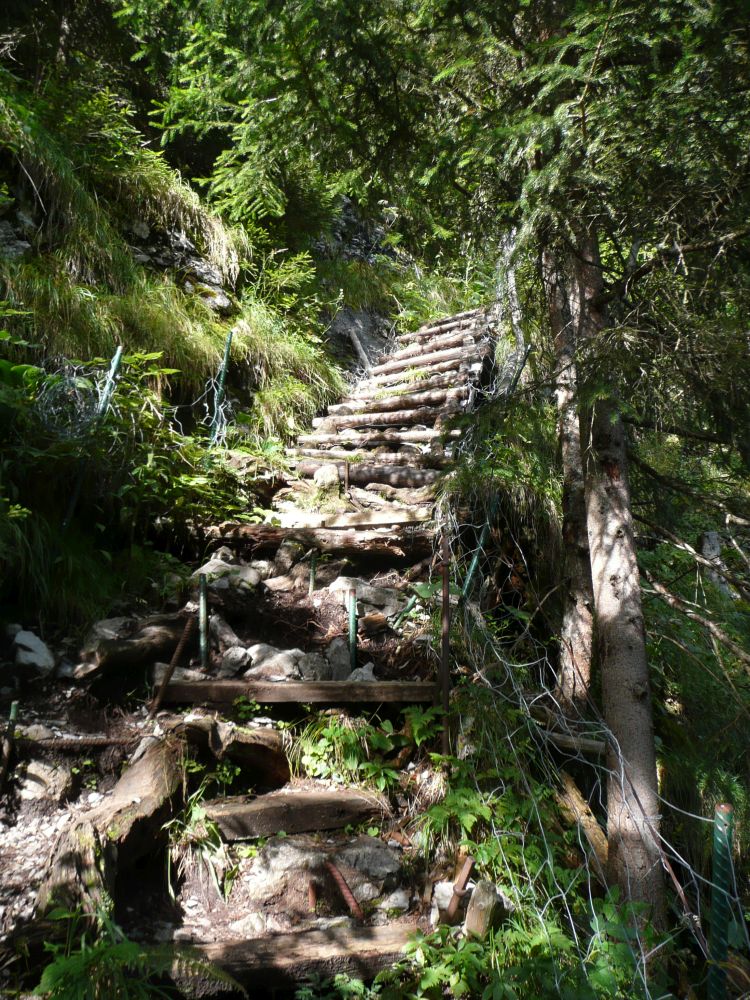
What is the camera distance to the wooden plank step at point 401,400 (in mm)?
6953

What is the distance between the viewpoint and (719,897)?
8.18ft

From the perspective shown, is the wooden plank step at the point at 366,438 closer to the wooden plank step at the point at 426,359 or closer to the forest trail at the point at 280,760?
the forest trail at the point at 280,760

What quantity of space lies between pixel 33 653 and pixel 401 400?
4774mm

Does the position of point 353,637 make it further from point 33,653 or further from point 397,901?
point 33,653

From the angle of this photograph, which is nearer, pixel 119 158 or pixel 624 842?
pixel 624 842

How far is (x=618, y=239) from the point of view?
3418 mm

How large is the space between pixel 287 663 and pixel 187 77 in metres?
5.80

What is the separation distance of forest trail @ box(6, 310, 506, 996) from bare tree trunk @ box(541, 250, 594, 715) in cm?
83

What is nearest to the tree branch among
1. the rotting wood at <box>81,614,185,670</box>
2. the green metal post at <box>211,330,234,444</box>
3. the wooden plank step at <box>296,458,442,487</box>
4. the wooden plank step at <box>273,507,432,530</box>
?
the wooden plank step at <box>273,507,432,530</box>

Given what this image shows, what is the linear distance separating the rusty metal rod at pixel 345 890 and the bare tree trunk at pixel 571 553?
1641 millimetres

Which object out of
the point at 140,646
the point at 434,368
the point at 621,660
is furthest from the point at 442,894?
the point at 434,368

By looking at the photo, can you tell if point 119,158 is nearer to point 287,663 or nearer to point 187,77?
point 187,77

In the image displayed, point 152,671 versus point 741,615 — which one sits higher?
point 152,671

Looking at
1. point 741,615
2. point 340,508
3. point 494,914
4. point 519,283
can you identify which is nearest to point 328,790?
point 494,914
